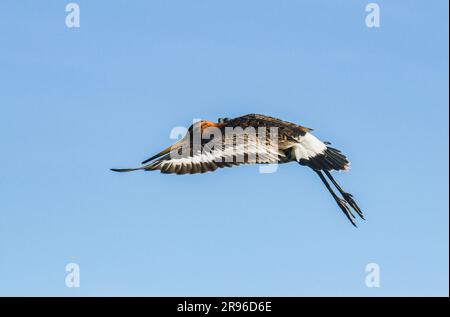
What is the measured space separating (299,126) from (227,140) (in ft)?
7.38

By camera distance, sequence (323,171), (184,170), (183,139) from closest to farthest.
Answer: (184,170)
(183,139)
(323,171)

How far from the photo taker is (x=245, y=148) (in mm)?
21703

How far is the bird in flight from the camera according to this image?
21469mm

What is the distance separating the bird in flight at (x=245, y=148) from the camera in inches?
845

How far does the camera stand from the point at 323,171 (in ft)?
80.4
